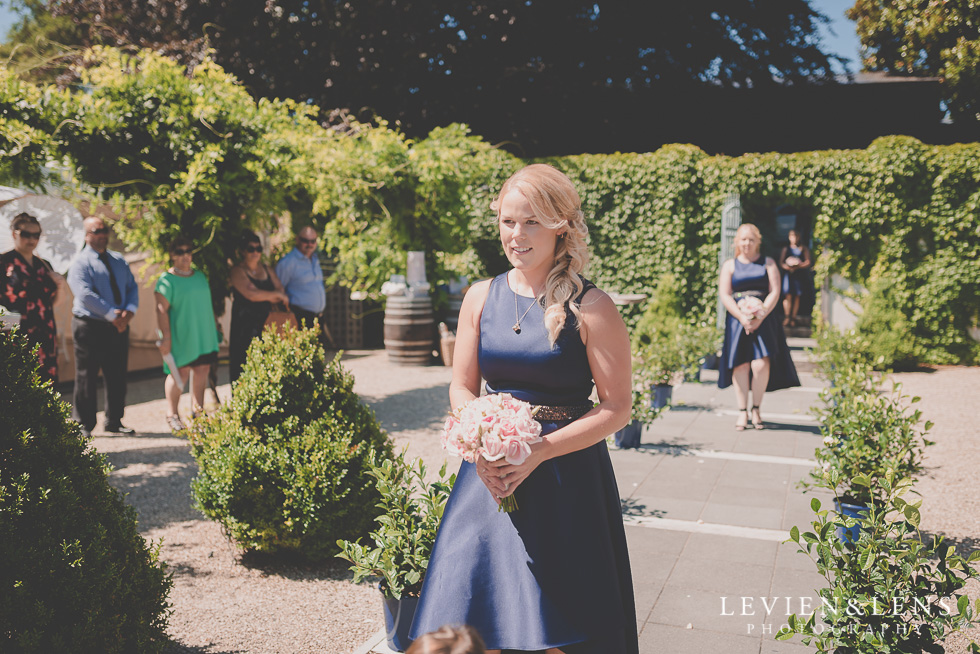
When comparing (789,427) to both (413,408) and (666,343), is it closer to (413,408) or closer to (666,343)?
(666,343)

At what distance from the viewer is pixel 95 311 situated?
6793mm

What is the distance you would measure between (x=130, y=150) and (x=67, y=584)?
5729 mm

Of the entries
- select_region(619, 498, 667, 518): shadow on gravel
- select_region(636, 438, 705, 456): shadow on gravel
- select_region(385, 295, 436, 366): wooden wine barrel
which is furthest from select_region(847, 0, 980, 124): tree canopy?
select_region(619, 498, 667, 518): shadow on gravel

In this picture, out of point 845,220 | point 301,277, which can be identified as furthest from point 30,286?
point 845,220

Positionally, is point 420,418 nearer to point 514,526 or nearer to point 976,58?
point 514,526

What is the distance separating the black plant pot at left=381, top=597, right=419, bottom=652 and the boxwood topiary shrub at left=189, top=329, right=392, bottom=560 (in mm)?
936

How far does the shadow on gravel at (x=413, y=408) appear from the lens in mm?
8109

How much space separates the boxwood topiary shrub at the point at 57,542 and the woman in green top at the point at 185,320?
4.71 metres

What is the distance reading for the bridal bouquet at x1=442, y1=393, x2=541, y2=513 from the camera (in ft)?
6.98

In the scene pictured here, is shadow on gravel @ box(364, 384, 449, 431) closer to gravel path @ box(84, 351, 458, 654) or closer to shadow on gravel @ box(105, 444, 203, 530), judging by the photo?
gravel path @ box(84, 351, 458, 654)

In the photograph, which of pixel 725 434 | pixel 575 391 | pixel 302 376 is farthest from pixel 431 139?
pixel 575 391

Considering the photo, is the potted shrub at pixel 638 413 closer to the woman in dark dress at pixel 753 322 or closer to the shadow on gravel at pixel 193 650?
the woman in dark dress at pixel 753 322

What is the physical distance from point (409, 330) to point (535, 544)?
33.1 ft

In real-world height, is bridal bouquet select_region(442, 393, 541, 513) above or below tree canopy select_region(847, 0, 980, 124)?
below
